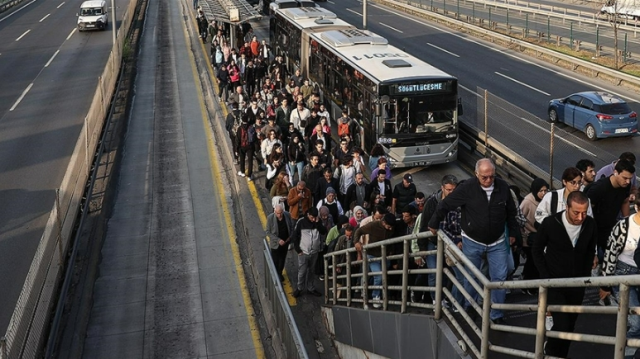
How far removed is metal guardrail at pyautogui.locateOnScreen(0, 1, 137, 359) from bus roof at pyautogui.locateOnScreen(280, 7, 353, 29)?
10.5 meters

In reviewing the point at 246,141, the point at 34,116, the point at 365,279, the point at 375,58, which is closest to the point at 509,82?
the point at 375,58

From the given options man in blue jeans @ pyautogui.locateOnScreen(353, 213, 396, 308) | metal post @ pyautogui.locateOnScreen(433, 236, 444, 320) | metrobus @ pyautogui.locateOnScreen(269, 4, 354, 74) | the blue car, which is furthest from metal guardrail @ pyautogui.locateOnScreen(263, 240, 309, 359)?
metrobus @ pyautogui.locateOnScreen(269, 4, 354, 74)

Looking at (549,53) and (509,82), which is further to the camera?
(549,53)

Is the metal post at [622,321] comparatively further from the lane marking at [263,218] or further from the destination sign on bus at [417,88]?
the destination sign on bus at [417,88]

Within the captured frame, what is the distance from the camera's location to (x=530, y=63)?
38031 millimetres

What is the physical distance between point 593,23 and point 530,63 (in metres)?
8.72

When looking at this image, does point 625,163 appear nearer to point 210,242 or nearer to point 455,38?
point 210,242

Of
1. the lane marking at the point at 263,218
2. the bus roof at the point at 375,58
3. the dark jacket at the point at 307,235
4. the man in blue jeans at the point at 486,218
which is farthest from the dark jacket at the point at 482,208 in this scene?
the bus roof at the point at 375,58

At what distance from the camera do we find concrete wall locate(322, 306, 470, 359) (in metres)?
7.16

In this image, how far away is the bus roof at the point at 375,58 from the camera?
20.7 meters

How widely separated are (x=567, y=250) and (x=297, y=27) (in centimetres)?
2477

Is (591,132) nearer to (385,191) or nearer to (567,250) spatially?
(385,191)

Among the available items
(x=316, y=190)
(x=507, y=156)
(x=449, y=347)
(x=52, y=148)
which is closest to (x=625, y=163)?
(x=449, y=347)

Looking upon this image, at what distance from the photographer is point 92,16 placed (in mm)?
53750
